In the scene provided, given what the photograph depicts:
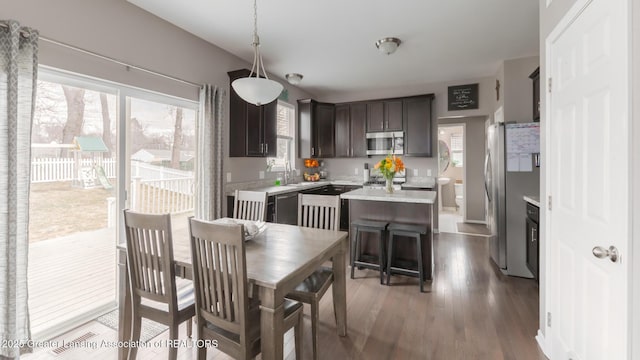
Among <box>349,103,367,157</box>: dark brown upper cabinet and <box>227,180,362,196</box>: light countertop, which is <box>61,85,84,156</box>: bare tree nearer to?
<box>227,180,362,196</box>: light countertop

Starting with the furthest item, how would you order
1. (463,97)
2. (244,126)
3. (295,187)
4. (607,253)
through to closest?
1. (463,97)
2. (295,187)
3. (244,126)
4. (607,253)

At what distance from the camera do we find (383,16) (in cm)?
285

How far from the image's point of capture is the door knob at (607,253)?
1.19 meters

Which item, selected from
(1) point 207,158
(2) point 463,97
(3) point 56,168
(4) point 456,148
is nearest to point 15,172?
(3) point 56,168

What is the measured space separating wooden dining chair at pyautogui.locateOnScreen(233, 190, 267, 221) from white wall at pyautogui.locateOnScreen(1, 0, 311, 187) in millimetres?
1086

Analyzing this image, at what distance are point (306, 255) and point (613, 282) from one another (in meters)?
1.41

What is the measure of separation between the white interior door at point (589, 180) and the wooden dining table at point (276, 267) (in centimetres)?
135

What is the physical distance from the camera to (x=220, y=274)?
142 centimetres

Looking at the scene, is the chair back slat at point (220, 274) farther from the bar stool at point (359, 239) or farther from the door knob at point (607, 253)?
the bar stool at point (359, 239)

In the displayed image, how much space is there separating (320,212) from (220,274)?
1.24 meters

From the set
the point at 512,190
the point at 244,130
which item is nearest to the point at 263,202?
the point at 244,130

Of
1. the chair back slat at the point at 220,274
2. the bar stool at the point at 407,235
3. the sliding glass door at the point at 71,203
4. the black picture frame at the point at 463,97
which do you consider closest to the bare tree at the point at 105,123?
the sliding glass door at the point at 71,203

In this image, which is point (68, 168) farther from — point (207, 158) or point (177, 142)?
point (207, 158)

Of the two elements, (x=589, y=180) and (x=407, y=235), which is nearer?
(x=589, y=180)
